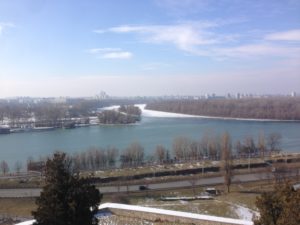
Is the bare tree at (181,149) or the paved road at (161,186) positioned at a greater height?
the bare tree at (181,149)

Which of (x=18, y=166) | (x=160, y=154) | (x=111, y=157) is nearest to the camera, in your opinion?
(x=18, y=166)

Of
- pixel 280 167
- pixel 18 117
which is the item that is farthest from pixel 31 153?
pixel 18 117

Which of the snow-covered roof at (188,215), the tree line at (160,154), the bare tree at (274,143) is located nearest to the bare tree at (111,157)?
the tree line at (160,154)

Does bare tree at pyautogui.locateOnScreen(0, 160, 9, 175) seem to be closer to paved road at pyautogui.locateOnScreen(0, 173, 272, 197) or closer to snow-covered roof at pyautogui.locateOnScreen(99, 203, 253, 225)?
paved road at pyautogui.locateOnScreen(0, 173, 272, 197)

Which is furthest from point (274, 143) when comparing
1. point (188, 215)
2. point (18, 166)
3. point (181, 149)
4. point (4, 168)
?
point (188, 215)

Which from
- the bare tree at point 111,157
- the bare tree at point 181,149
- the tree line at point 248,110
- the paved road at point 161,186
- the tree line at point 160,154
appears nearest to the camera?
the paved road at point 161,186

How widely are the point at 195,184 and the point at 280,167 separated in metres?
2.71

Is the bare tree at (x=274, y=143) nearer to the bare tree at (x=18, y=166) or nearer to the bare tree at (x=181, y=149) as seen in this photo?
the bare tree at (x=181, y=149)

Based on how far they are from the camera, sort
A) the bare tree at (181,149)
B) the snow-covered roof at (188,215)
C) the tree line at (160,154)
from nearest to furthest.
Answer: the snow-covered roof at (188,215) → the tree line at (160,154) → the bare tree at (181,149)

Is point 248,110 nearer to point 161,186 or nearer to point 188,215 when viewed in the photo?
point 161,186

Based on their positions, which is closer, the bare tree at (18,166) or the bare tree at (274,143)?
the bare tree at (18,166)

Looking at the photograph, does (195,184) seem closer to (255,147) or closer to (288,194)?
(255,147)

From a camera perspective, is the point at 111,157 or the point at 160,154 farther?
the point at 111,157

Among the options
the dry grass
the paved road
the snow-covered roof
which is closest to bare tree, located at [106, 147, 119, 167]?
the paved road
